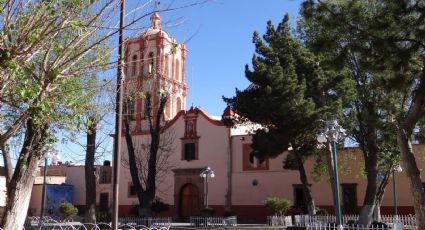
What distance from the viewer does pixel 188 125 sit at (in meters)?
36.1

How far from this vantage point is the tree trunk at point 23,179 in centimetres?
848

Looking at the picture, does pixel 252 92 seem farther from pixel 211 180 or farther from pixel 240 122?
pixel 211 180

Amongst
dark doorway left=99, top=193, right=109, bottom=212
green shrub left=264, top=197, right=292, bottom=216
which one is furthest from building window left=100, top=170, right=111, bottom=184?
green shrub left=264, top=197, right=292, bottom=216

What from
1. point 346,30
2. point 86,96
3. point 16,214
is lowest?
point 16,214

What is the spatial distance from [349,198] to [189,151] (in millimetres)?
11620

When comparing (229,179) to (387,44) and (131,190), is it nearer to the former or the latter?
(131,190)

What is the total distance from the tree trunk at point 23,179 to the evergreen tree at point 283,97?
1448 centimetres

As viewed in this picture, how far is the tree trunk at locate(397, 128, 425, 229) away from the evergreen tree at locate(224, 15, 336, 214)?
9170mm

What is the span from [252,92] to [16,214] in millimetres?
17085

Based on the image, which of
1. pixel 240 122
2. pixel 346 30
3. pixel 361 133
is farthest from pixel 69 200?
pixel 346 30

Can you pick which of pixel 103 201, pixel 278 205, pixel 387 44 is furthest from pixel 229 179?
pixel 387 44

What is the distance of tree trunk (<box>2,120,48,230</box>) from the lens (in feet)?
27.8

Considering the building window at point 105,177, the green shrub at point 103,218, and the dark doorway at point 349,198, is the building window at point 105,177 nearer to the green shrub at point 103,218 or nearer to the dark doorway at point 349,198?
the green shrub at point 103,218

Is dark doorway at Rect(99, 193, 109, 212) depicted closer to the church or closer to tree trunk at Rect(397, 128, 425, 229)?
the church
